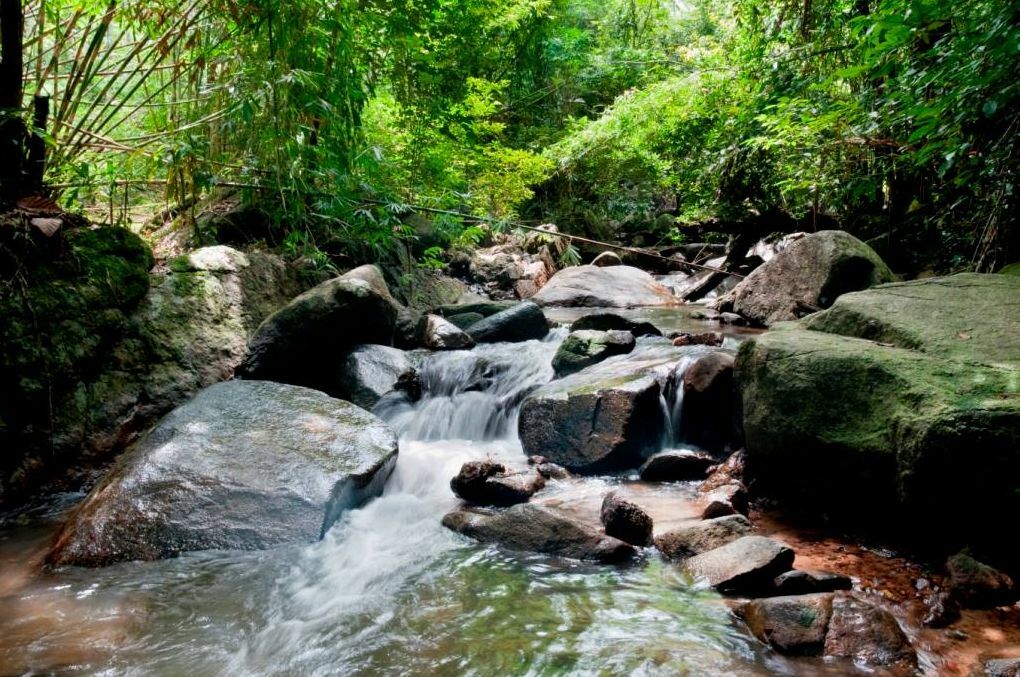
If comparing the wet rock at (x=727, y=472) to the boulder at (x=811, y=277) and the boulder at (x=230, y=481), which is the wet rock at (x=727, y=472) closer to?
the boulder at (x=230, y=481)

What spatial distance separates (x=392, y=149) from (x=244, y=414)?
4.75 metres

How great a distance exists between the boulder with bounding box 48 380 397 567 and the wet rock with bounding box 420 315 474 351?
260 centimetres

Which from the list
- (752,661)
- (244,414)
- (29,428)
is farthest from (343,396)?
(752,661)

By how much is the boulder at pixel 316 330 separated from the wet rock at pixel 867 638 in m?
4.86

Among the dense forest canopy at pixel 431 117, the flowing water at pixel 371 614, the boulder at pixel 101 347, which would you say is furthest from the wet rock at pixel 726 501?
the boulder at pixel 101 347

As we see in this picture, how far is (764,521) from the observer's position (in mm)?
3375

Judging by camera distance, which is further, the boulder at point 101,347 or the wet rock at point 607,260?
the wet rock at point 607,260

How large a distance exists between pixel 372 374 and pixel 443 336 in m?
1.29

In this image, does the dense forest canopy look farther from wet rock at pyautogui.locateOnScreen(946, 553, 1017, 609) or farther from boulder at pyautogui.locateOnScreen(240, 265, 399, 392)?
wet rock at pyautogui.locateOnScreen(946, 553, 1017, 609)

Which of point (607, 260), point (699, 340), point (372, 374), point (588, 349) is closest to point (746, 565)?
point (588, 349)

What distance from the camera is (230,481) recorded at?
3.54 meters

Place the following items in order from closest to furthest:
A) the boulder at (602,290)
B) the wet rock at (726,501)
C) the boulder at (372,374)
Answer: the wet rock at (726,501)
the boulder at (372,374)
the boulder at (602,290)

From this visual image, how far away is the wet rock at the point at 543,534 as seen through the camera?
3.09 metres

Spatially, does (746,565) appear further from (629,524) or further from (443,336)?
(443,336)
